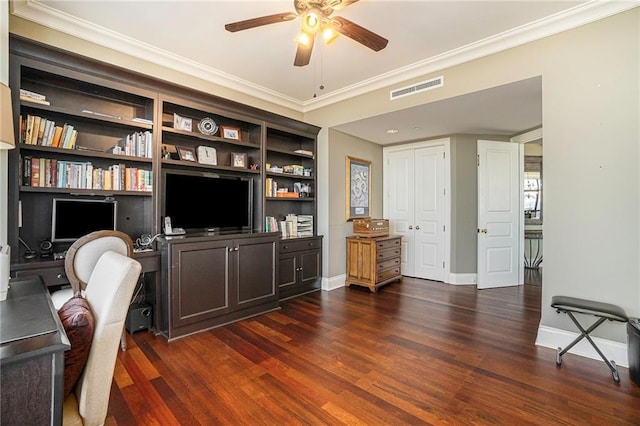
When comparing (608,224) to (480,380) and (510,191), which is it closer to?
(480,380)

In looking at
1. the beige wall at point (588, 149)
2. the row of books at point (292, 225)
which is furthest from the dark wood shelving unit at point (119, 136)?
the beige wall at point (588, 149)

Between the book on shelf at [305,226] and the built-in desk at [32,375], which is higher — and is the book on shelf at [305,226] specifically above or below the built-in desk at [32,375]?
above

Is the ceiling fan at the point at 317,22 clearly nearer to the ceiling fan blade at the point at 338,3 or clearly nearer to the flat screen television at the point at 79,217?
the ceiling fan blade at the point at 338,3

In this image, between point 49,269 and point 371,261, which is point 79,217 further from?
point 371,261

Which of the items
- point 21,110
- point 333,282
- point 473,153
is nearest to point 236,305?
point 333,282

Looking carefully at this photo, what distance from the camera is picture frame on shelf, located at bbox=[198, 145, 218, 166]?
11.2 ft

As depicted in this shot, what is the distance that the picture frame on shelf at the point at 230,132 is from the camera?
11.8ft

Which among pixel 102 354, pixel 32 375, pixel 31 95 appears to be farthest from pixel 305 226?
pixel 32 375

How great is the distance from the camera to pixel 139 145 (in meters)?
2.88

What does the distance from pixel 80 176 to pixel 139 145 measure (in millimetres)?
559

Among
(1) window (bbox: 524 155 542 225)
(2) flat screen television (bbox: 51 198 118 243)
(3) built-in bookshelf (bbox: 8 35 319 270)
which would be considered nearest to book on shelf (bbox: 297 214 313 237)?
(3) built-in bookshelf (bbox: 8 35 319 270)

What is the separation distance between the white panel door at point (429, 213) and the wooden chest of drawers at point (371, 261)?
0.63 meters

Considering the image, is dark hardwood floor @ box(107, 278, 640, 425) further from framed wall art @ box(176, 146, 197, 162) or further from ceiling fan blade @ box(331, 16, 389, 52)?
ceiling fan blade @ box(331, 16, 389, 52)

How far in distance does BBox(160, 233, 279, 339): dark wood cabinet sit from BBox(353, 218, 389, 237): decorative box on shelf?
61.1 inches
